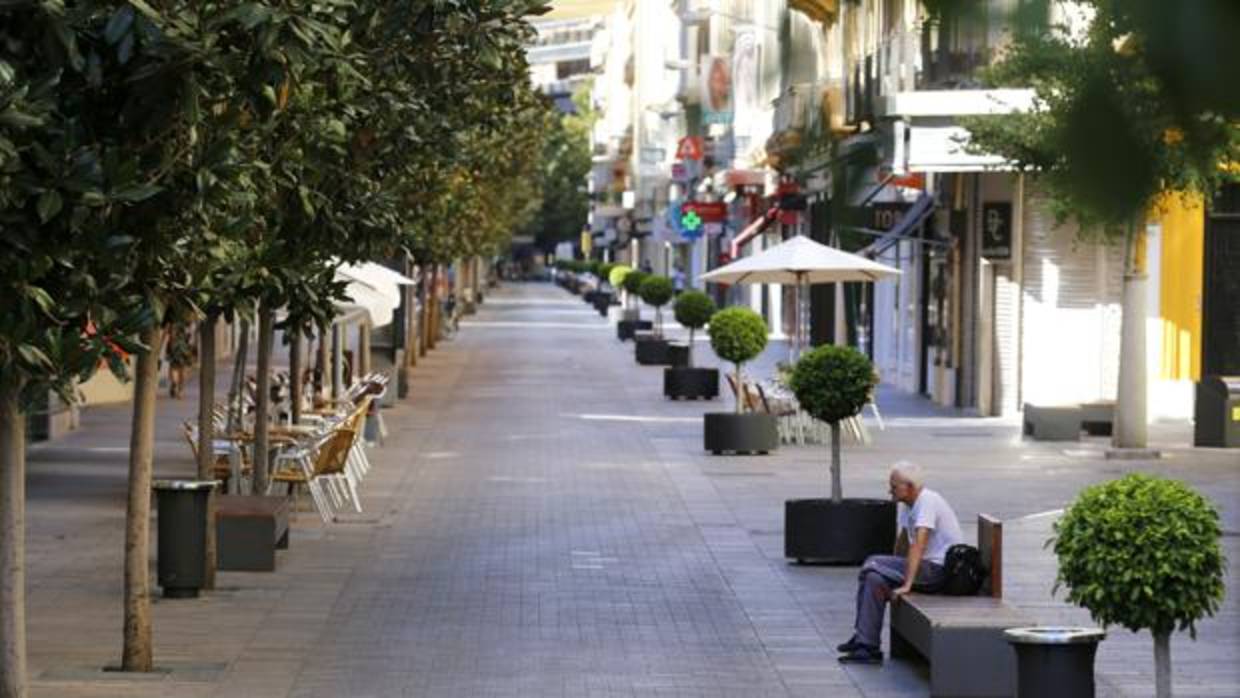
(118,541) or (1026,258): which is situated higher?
(1026,258)

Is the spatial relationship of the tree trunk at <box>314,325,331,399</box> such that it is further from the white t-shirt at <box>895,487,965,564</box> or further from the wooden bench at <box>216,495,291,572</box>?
Result: the white t-shirt at <box>895,487,965,564</box>

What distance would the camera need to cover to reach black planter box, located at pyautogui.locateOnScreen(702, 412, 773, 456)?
28.3 meters

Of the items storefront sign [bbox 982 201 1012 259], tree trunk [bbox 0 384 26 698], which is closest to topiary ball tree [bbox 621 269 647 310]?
storefront sign [bbox 982 201 1012 259]

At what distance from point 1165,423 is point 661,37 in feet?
103

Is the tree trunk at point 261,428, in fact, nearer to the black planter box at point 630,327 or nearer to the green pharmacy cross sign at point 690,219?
the green pharmacy cross sign at point 690,219

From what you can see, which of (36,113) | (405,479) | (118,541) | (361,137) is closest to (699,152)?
(36,113)

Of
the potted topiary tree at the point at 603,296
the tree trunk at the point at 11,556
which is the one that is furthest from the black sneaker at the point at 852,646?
the potted topiary tree at the point at 603,296

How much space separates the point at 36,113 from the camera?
9688 mm

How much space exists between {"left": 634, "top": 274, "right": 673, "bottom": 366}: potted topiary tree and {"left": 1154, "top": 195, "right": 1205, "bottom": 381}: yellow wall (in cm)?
1495

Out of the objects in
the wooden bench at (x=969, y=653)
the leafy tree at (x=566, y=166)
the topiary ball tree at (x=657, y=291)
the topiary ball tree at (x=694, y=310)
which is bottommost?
the wooden bench at (x=969, y=653)

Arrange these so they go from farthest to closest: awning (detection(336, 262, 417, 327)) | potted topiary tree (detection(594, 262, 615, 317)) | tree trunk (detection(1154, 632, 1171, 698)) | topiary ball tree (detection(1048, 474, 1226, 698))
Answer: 1. potted topiary tree (detection(594, 262, 615, 317))
2. awning (detection(336, 262, 417, 327))
3. topiary ball tree (detection(1048, 474, 1226, 698))
4. tree trunk (detection(1154, 632, 1171, 698))

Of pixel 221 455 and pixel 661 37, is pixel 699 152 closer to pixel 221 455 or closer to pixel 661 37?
pixel 661 37

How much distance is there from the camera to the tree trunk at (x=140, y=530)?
12609 millimetres

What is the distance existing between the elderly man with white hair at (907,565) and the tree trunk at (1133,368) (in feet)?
45.7
